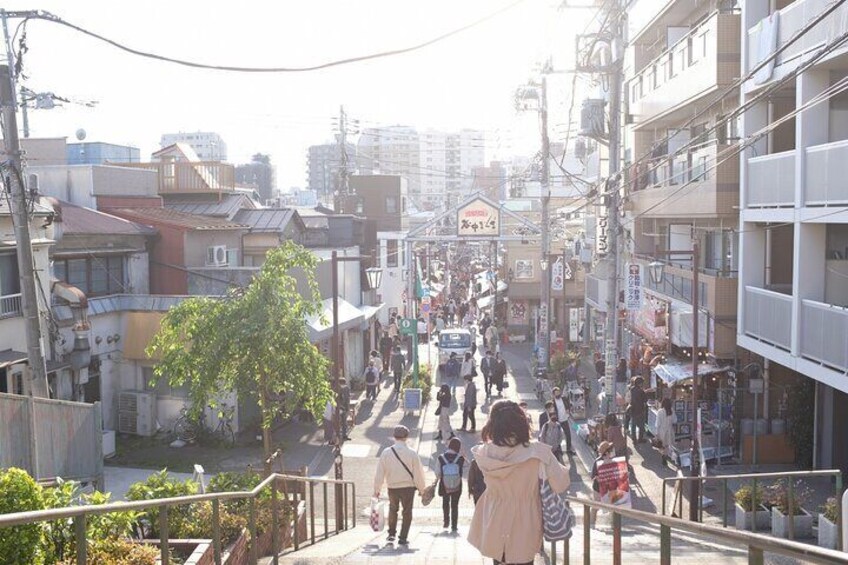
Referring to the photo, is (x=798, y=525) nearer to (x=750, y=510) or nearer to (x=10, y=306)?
(x=750, y=510)

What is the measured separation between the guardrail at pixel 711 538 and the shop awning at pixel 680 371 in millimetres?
12112

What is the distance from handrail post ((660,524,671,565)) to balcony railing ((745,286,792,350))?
37.8 feet

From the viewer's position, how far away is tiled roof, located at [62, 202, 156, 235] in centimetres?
2112

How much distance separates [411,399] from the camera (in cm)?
2442

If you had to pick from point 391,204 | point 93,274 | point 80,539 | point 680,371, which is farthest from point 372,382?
point 391,204

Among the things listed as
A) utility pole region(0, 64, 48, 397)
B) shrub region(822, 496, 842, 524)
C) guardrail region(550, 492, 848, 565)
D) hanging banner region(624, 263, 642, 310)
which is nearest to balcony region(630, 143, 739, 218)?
hanging banner region(624, 263, 642, 310)

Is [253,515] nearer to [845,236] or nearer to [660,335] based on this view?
[845,236]

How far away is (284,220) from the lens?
91.4ft

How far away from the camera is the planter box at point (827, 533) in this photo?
35.7 feet

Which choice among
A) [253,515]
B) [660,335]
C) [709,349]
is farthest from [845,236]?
[253,515]

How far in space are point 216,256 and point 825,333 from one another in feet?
51.1

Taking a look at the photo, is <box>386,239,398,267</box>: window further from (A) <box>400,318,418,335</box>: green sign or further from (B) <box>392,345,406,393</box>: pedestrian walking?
(B) <box>392,345,406,393</box>: pedestrian walking

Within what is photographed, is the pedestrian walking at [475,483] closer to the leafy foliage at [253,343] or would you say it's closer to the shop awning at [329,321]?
the leafy foliage at [253,343]

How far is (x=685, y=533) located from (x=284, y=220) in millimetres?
23696
